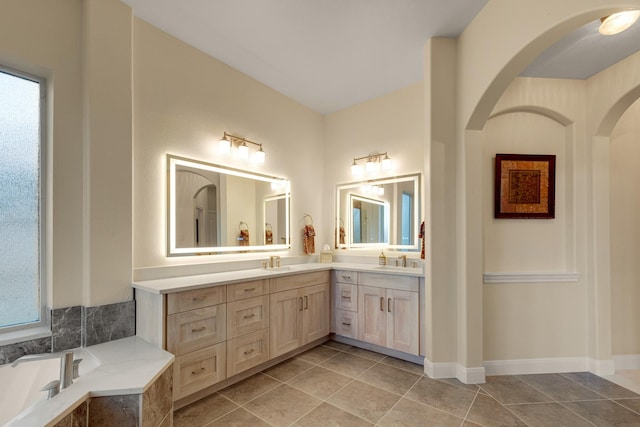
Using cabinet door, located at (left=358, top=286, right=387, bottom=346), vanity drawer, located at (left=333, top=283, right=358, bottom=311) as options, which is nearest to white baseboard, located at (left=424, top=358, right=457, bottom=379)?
cabinet door, located at (left=358, top=286, right=387, bottom=346)

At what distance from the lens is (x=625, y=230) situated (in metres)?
2.73

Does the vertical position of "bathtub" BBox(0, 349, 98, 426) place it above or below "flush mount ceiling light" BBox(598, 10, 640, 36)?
below

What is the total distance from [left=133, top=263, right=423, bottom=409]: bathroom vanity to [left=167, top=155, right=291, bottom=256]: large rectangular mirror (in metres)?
0.35

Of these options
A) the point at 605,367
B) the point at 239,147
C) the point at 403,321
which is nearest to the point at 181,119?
the point at 239,147

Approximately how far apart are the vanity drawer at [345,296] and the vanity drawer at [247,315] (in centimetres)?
97

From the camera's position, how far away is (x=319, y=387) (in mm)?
2365

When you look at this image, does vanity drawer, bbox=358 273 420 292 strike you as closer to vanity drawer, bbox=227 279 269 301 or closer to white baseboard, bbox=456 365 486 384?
white baseboard, bbox=456 365 486 384

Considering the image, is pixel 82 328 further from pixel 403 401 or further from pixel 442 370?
pixel 442 370

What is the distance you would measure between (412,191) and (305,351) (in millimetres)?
2127

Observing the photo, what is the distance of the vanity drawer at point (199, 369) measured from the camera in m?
2.01

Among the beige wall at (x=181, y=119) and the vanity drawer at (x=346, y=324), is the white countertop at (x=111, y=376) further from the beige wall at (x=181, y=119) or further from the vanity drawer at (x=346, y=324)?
the vanity drawer at (x=346, y=324)

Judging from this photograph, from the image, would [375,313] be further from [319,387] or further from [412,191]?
[412,191]

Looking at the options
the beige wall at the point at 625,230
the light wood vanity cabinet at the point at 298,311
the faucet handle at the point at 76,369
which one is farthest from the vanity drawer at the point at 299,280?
the beige wall at the point at 625,230

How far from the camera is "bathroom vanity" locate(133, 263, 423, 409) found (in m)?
2.04
